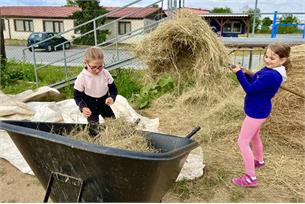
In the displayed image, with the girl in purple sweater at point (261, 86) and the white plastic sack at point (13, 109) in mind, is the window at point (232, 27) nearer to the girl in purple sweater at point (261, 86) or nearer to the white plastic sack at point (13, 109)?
the white plastic sack at point (13, 109)

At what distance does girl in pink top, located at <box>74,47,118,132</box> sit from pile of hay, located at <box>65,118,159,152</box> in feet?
1.18

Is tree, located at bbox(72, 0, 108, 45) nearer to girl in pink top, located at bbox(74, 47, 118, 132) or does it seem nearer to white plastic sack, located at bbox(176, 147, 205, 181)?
girl in pink top, located at bbox(74, 47, 118, 132)

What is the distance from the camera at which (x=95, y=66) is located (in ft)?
8.68

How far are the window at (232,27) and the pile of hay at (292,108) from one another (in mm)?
11533

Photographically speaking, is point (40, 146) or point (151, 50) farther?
point (151, 50)

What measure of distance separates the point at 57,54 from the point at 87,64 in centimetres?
1259

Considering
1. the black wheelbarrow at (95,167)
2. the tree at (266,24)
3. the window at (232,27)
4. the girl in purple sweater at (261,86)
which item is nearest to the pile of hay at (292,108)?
the girl in purple sweater at (261,86)

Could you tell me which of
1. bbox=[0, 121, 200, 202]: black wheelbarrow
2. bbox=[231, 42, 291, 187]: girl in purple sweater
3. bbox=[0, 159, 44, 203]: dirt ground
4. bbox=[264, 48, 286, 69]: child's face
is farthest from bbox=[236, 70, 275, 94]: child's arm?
bbox=[0, 159, 44, 203]: dirt ground

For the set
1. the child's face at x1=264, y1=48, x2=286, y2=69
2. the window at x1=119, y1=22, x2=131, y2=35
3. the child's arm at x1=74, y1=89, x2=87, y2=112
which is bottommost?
the window at x1=119, y1=22, x2=131, y2=35

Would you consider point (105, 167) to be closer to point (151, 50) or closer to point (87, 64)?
point (87, 64)

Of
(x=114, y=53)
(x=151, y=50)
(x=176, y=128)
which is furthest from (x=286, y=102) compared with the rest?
(x=114, y=53)

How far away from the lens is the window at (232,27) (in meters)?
15.2

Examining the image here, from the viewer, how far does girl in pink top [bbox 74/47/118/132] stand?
8.93 feet

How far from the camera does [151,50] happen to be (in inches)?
181
